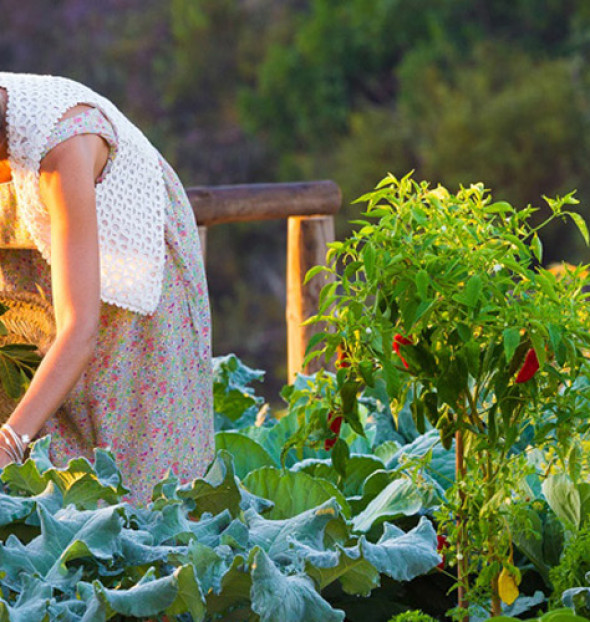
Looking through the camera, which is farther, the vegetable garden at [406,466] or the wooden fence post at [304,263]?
the wooden fence post at [304,263]

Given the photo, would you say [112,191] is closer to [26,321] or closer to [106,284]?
[106,284]

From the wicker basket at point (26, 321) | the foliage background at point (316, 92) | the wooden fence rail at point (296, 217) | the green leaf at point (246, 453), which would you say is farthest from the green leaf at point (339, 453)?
the foliage background at point (316, 92)

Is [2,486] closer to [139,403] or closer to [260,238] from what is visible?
[139,403]

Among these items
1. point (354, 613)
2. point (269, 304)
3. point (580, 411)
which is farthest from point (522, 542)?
point (269, 304)

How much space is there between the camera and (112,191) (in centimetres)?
190

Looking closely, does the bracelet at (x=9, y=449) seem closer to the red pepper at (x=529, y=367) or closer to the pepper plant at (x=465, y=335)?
the pepper plant at (x=465, y=335)

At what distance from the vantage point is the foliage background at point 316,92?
54.9ft

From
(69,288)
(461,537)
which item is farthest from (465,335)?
(69,288)

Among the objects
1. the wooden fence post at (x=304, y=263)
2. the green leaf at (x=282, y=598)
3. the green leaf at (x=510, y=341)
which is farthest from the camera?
the wooden fence post at (x=304, y=263)

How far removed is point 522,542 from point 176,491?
2.40 ft

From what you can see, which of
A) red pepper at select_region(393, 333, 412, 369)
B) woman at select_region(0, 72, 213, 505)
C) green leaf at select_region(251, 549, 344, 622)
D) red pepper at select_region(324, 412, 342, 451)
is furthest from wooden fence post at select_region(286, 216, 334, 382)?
green leaf at select_region(251, 549, 344, 622)

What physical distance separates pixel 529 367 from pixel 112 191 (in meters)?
0.72

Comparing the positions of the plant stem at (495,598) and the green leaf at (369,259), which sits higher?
the green leaf at (369,259)

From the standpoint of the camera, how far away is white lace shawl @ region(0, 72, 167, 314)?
1.78m
